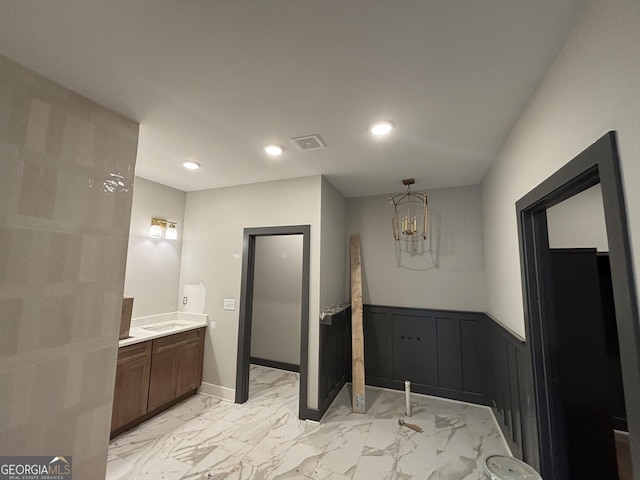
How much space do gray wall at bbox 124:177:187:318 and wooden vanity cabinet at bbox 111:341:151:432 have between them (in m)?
0.67

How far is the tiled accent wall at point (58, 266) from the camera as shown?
1327mm

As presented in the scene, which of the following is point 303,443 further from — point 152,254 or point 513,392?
point 152,254

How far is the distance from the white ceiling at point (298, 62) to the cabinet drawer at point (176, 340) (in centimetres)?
202

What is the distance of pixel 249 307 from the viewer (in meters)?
3.22

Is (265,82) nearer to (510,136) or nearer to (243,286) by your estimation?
(510,136)

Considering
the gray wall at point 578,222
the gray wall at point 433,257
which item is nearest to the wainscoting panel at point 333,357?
the gray wall at point 433,257

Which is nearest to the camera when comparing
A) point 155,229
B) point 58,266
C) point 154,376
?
point 58,266

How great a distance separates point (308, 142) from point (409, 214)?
197cm

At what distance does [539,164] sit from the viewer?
5.14ft

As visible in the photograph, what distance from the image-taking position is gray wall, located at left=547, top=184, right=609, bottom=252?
2.30 meters

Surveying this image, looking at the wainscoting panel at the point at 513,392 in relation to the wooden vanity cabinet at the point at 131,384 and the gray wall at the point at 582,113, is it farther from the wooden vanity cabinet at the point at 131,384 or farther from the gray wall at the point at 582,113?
the wooden vanity cabinet at the point at 131,384

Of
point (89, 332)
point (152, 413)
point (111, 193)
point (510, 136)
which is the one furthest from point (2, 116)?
point (510, 136)

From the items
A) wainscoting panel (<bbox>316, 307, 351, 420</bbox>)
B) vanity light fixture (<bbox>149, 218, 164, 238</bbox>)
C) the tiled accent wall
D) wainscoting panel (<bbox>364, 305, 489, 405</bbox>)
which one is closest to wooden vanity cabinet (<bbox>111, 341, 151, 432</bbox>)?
the tiled accent wall

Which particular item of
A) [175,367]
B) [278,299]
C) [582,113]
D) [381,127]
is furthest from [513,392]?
[175,367]
